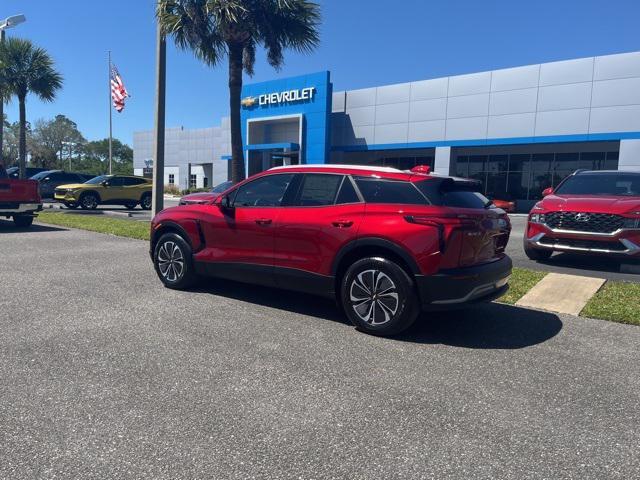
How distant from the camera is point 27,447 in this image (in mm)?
2645

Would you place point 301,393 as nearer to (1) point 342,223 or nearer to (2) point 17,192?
(1) point 342,223

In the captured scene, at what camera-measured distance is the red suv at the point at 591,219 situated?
7859 millimetres

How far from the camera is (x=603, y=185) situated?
30.1ft

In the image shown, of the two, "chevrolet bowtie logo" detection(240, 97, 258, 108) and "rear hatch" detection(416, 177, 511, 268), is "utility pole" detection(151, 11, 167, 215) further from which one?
"chevrolet bowtie logo" detection(240, 97, 258, 108)

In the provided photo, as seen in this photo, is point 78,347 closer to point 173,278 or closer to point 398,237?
point 173,278

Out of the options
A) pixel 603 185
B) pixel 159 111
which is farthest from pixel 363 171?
pixel 159 111

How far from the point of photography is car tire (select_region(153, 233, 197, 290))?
20.6 feet

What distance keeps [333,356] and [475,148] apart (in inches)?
1130

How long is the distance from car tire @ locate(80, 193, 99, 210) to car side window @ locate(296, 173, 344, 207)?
18.4 meters

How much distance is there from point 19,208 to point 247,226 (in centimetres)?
1000

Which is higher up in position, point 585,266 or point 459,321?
point 585,266

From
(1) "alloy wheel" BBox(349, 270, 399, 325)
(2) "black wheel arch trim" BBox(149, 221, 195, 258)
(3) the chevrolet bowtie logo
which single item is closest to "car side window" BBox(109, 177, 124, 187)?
(3) the chevrolet bowtie logo

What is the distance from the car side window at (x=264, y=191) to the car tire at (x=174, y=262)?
1044 mm

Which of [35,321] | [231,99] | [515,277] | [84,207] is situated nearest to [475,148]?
[231,99]
